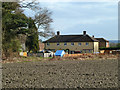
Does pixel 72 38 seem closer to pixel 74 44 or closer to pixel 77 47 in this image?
pixel 74 44

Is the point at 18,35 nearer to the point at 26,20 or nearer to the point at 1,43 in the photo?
the point at 26,20

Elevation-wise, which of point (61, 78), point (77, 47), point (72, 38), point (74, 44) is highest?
point (72, 38)

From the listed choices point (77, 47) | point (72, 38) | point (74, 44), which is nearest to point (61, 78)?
point (77, 47)

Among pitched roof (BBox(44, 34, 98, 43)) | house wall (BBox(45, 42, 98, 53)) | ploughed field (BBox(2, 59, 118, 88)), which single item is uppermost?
pitched roof (BBox(44, 34, 98, 43))

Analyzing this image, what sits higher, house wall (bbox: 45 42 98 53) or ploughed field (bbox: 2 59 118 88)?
ploughed field (bbox: 2 59 118 88)

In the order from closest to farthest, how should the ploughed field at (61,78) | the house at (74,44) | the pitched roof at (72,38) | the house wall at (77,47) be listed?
the ploughed field at (61,78), the house wall at (77,47), the house at (74,44), the pitched roof at (72,38)

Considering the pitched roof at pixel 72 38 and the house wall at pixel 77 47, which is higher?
the pitched roof at pixel 72 38

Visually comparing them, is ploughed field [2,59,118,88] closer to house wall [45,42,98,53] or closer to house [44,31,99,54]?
house wall [45,42,98,53]

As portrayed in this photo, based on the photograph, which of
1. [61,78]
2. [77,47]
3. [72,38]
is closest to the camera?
[61,78]

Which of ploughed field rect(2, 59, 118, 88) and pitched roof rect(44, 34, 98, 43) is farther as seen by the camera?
pitched roof rect(44, 34, 98, 43)

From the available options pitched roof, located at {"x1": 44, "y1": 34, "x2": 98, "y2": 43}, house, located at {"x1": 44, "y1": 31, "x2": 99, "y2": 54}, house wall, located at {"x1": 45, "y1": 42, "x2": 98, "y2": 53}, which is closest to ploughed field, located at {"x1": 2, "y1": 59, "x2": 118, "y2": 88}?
house wall, located at {"x1": 45, "y1": 42, "x2": 98, "y2": 53}

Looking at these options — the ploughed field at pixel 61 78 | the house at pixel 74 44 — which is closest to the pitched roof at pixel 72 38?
the house at pixel 74 44

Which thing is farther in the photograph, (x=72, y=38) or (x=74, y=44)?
(x=72, y=38)

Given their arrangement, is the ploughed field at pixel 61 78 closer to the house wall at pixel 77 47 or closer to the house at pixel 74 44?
the house wall at pixel 77 47
